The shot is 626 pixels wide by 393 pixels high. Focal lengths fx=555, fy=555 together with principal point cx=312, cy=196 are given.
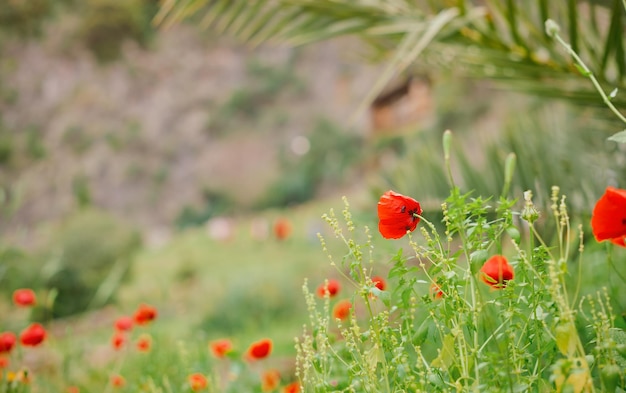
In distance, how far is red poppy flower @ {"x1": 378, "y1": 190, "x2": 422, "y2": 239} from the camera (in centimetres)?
50

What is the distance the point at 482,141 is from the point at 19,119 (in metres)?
13.0

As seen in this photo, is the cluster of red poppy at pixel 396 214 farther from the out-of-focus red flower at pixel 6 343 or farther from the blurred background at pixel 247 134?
the out-of-focus red flower at pixel 6 343

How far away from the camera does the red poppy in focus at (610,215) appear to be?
44 cm

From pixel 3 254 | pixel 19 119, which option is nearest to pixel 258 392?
pixel 3 254

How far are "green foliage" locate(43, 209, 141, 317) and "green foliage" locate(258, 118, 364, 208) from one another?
5059 millimetres

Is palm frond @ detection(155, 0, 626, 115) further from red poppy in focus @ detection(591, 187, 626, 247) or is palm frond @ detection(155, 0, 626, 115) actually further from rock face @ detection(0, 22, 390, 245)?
rock face @ detection(0, 22, 390, 245)

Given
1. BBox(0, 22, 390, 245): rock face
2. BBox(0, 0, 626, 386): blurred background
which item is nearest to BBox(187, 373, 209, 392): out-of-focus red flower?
BBox(0, 0, 626, 386): blurred background

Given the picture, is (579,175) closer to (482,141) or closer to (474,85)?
(482,141)

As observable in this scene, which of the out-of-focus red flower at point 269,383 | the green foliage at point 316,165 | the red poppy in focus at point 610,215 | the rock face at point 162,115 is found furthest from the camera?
the rock face at point 162,115

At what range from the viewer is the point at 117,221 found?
227 inches

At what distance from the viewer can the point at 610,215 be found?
1.47 feet

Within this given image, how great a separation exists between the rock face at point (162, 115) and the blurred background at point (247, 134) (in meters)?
0.05

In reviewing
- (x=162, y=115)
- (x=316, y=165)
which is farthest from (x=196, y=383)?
(x=162, y=115)

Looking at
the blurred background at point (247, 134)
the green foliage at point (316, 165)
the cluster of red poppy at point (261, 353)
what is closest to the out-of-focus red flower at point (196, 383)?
the cluster of red poppy at point (261, 353)
